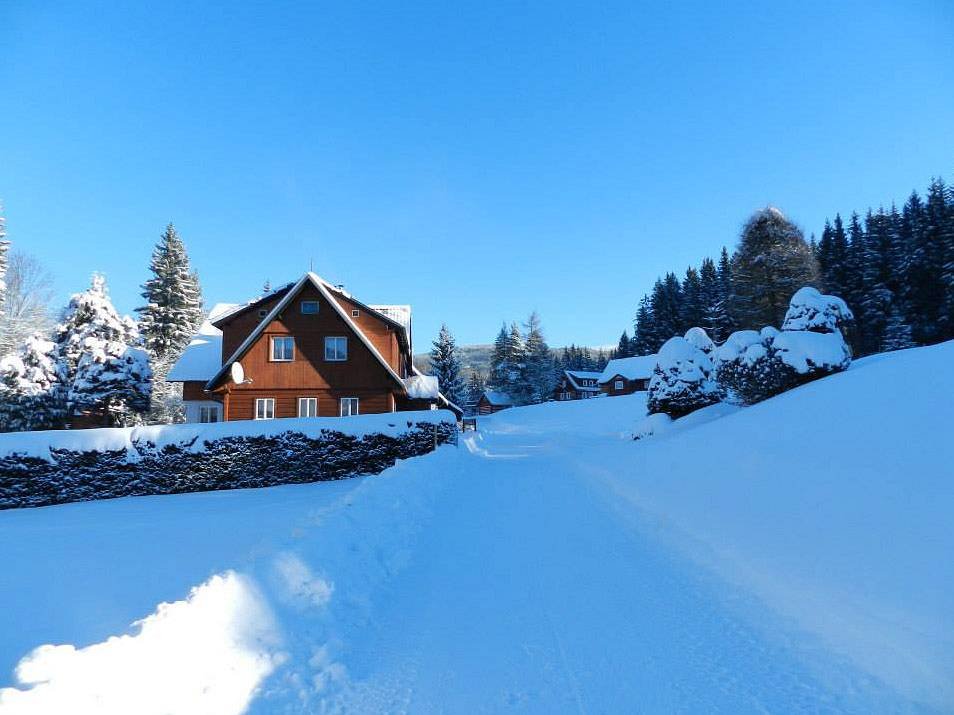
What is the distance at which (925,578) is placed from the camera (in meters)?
3.99

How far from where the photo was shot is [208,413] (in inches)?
1033

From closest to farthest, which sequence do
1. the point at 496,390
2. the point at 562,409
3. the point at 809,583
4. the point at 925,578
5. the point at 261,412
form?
the point at 925,578
the point at 809,583
the point at 261,412
the point at 562,409
the point at 496,390

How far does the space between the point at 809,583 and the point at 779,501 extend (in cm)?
193

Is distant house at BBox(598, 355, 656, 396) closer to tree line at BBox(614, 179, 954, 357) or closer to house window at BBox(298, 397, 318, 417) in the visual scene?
tree line at BBox(614, 179, 954, 357)

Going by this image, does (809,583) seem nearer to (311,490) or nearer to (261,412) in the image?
(311,490)

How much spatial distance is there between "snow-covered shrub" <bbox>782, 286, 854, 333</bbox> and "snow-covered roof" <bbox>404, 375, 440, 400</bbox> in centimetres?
1778

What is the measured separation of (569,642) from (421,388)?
A: 939 inches

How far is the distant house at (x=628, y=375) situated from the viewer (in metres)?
60.3

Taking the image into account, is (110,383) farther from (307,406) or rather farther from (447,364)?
(447,364)

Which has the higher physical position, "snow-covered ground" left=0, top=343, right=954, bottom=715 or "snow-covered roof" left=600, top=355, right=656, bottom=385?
"snow-covered roof" left=600, top=355, right=656, bottom=385

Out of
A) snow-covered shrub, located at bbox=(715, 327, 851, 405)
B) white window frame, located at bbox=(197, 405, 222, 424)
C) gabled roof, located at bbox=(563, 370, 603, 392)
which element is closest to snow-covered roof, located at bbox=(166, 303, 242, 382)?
white window frame, located at bbox=(197, 405, 222, 424)

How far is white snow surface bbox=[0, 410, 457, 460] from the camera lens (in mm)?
12961

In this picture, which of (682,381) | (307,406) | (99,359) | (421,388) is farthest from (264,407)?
(682,381)

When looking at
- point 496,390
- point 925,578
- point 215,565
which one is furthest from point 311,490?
point 496,390
